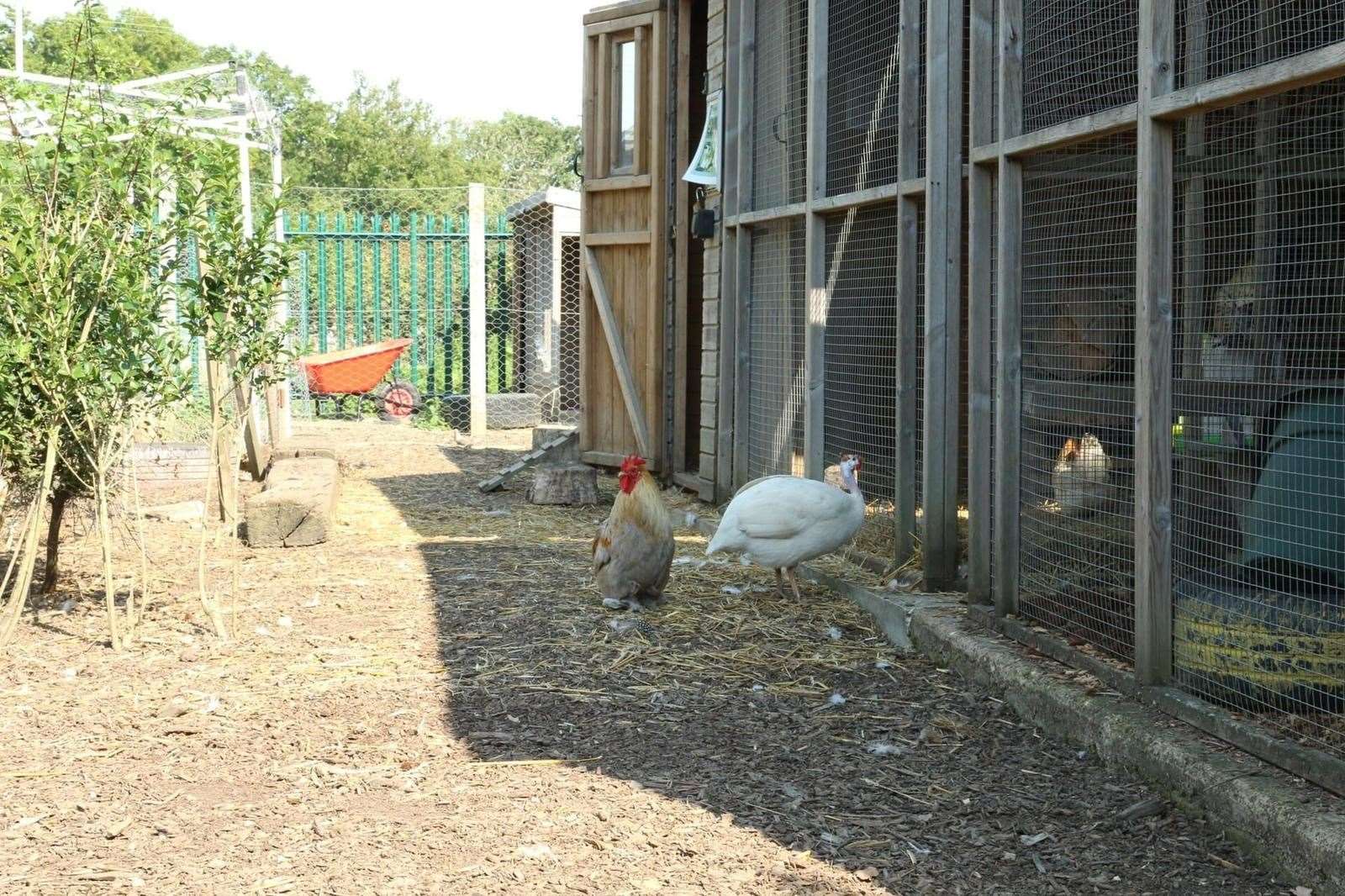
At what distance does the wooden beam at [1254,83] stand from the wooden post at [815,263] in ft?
10.5

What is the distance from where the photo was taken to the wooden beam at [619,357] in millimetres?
10594

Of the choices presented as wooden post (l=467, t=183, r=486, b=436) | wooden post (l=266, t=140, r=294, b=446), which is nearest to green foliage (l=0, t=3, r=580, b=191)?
wooden post (l=467, t=183, r=486, b=436)

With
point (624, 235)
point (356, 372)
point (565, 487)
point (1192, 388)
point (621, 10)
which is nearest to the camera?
point (1192, 388)

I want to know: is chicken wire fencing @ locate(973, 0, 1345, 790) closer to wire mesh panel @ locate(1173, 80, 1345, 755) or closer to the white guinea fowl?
wire mesh panel @ locate(1173, 80, 1345, 755)

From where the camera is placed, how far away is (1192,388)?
474cm

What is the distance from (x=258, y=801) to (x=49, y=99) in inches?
129

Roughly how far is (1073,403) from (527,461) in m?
6.52

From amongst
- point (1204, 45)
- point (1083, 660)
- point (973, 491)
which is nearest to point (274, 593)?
point (973, 491)

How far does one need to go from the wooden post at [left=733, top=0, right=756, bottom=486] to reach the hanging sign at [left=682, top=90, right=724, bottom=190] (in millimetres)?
554

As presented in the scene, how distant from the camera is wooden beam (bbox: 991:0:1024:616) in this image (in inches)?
197

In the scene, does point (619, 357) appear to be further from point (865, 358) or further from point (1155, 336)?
point (1155, 336)

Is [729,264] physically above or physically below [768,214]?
below

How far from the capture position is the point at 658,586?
6422 mm

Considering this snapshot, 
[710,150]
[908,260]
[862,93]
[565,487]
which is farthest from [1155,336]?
[565,487]
